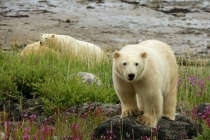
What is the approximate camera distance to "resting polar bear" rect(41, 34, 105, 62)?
15.6 m

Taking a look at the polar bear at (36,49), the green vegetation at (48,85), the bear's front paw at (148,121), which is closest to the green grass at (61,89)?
the green vegetation at (48,85)

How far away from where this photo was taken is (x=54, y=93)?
994 cm

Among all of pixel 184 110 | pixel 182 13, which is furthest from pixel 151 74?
pixel 182 13

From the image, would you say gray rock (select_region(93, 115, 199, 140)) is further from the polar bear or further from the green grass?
the polar bear

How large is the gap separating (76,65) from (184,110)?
4110mm

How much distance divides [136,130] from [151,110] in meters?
0.28

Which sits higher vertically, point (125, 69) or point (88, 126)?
point (125, 69)

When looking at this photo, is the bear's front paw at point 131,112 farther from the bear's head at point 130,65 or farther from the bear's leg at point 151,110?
the bear's head at point 130,65

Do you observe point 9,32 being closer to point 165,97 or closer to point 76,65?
point 76,65

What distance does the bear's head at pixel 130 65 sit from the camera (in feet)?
23.6

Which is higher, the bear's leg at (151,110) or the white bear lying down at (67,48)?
the bear's leg at (151,110)

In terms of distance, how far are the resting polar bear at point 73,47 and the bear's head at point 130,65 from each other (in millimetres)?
7398

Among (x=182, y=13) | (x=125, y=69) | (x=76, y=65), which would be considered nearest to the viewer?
(x=125, y=69)

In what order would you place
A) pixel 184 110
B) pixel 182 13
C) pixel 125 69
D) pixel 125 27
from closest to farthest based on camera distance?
pixel 125 69, pixel 184 110, pixel 125 27, pixel 182 13
